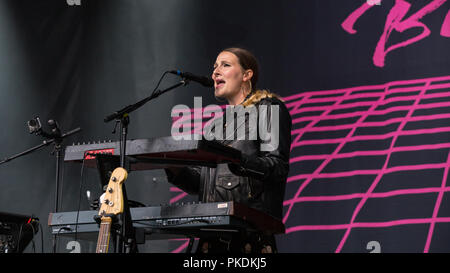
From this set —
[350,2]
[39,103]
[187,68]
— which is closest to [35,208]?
[39,103]

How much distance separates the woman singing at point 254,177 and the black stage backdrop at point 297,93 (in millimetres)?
1410

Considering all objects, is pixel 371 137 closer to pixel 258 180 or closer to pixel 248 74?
pixel 248 74

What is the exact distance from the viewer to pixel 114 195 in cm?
221

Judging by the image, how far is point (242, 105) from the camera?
2.88 m

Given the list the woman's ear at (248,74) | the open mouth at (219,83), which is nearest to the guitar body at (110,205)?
the open mouth at (219,83)

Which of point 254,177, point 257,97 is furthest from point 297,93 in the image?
point 254,177

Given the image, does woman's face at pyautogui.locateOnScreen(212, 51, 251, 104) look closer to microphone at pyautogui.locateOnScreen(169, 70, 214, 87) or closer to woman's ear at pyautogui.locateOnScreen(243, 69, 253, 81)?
woman's ear at pyautogui.locateOnScreen(243, 69, 253, 81)

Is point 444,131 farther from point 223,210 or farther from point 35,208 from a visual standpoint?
point 35,208

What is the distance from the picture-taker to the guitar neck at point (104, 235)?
2193mm

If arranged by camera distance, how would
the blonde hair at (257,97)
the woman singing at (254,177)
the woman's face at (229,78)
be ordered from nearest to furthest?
the woman singing at (254,177) < the blonde hair at (257,97) < the woman's face at (229,78)

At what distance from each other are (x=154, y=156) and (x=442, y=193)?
2.26 meters

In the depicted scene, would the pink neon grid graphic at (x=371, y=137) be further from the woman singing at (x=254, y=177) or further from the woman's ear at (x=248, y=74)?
the woman singing at (x=254, y=177)

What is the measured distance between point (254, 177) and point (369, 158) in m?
1.83
